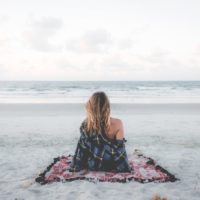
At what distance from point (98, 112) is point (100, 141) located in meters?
0.49

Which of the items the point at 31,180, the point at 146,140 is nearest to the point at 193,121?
the point at 146,140

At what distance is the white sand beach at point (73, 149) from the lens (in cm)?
427

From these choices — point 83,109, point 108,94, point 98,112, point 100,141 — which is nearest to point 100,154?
point 100,141

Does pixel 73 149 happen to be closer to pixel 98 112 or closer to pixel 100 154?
pixel 100 154

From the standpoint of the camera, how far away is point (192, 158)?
6.15 m

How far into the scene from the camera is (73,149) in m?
6.99

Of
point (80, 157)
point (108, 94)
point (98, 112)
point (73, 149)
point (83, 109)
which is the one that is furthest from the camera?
point (108, 94)

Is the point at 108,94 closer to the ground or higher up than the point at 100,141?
closer to the ground

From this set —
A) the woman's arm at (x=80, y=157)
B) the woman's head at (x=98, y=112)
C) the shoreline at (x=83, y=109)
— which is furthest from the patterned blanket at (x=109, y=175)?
the shoreline at (x=83, y=109)

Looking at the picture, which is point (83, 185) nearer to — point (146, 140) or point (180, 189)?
point (180, 189)

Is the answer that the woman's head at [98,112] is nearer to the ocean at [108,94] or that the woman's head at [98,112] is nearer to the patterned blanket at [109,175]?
the patterned blanket at [109,175]

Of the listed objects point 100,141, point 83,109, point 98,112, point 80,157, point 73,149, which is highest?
point 98,112

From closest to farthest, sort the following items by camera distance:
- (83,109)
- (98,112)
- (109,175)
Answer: (98,112) < (109,175) < (83,109)

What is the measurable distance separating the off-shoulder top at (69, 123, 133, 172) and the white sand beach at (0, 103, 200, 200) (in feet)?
1.50
